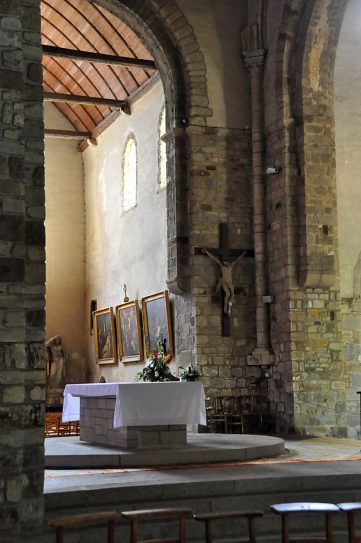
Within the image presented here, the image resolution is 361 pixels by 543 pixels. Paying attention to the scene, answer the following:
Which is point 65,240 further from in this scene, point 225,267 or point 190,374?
point 190,374

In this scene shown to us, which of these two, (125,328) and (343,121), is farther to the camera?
→ (125,328)

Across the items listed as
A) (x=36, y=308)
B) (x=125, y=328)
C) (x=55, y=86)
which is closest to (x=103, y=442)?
(x=36, y=308)

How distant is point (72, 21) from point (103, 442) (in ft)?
41.3

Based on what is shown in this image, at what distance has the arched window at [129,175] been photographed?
2152 centimetres

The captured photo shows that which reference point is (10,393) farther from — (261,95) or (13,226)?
(261,95)

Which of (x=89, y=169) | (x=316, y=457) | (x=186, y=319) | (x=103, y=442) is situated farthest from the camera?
(x=89, y=169)

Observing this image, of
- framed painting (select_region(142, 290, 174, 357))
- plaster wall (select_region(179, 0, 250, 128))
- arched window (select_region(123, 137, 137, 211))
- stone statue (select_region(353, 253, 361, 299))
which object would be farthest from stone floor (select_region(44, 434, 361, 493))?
arched window (select_region(123, 137, 137, 211))

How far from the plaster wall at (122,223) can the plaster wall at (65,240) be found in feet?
1.15

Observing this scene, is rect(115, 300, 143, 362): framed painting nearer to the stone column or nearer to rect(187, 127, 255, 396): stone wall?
rect(187, 127, 255, 396): stone wall

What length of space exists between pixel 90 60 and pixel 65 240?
7569 millimetres

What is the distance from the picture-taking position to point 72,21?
2005cm

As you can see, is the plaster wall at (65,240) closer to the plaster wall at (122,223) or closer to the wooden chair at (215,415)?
the plaster wall at (122,223)

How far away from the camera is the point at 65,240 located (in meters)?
24.8

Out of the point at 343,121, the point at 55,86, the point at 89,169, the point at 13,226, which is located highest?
the point at 55,86
